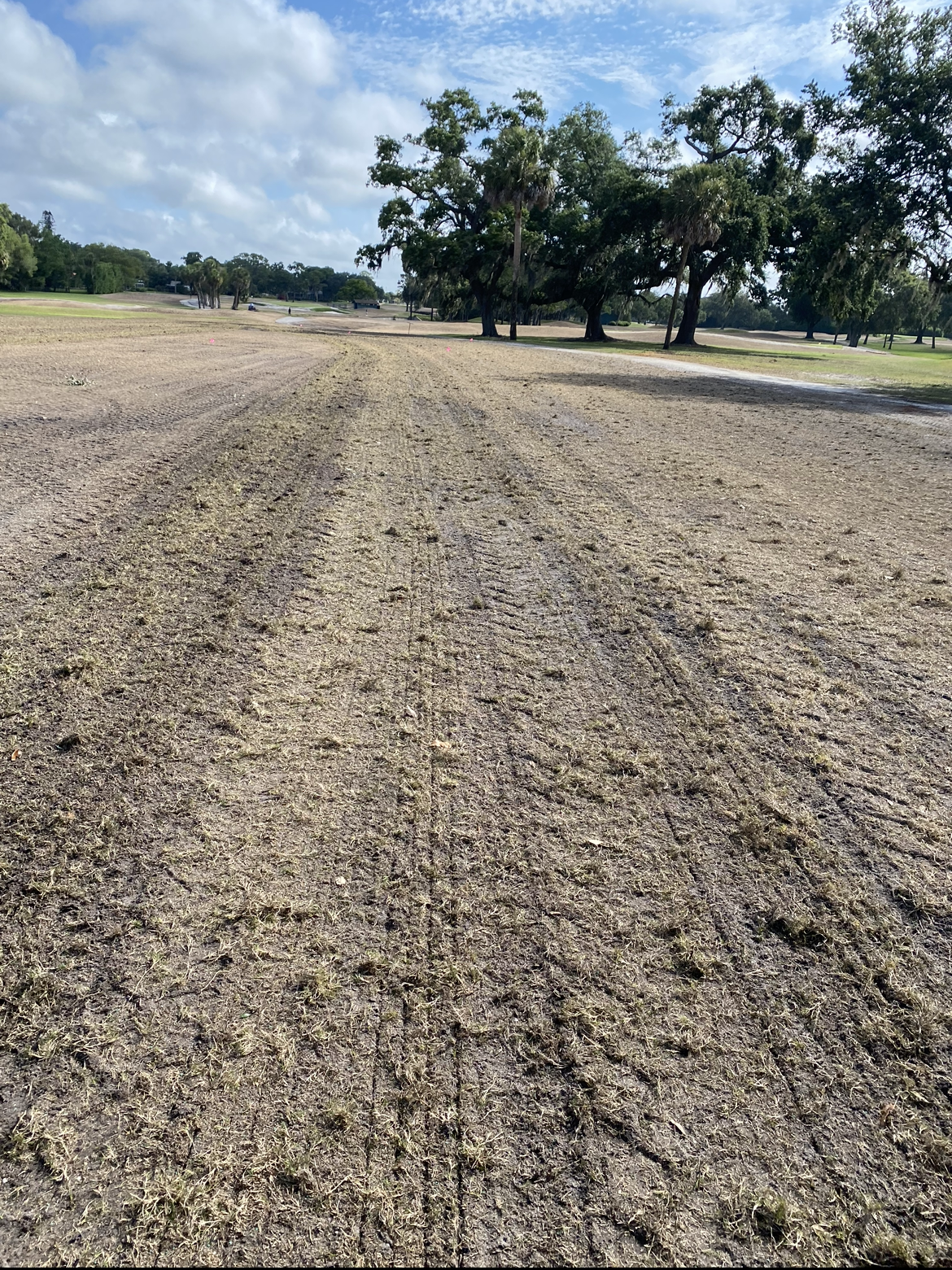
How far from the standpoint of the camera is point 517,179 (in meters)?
39.7

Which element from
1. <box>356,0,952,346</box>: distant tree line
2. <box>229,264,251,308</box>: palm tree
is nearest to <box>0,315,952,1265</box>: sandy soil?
<box>356,0,952,346</box>: distant tree line

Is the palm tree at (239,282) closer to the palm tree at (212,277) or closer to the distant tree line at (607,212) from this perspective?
the palm tree at (212,277)

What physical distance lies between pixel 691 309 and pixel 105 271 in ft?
251

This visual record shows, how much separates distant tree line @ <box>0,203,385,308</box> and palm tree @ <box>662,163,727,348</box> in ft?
187

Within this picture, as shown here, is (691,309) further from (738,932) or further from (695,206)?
(738,932)

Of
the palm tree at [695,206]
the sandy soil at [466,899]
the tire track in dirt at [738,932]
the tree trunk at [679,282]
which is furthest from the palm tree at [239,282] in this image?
the tire track in dirt at [738,932]

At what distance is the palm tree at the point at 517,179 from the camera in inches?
1566

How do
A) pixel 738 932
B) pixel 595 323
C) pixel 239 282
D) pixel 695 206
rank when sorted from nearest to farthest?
pixel 738 932 → pixel 695 206 → pixel 595 323 → pixel 239 282

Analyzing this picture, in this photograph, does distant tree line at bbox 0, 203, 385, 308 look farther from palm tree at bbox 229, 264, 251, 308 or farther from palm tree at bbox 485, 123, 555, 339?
palm tree at bbox 485, 123, 555, 339

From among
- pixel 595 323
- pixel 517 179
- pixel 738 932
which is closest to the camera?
pixel 738 932

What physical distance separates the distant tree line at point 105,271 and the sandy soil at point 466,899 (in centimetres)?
7721

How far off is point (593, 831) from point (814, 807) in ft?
2.80

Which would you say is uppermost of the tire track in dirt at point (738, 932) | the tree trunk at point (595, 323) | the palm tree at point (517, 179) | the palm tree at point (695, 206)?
the palm tree at point (517, 179)

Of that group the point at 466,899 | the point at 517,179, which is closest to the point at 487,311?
the point at 517,179
